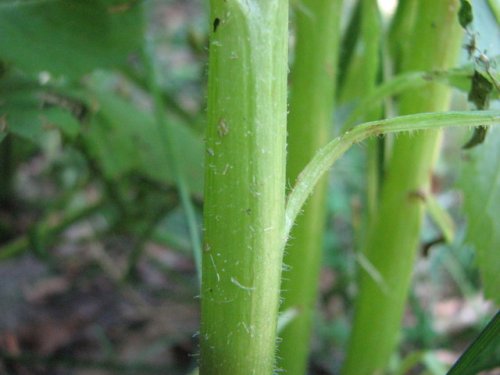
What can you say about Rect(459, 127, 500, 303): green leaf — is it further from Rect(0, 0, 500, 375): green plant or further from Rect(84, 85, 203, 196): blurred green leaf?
Rect(84, 85, 203, 196): blurred green leaf

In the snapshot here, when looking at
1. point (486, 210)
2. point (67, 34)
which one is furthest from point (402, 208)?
point (67, 34)

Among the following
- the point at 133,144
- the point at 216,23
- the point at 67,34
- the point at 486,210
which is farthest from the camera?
the point at 133,144

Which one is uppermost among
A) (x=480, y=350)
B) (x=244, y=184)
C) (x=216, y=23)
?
(x=216, y=23)

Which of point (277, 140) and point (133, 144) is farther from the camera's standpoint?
point (133, 144)

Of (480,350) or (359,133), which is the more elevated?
(359,133)

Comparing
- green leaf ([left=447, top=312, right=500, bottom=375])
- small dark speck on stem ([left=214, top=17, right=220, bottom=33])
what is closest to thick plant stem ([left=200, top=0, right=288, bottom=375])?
small dark speck on stem ([left=214, top=17, right=220, bottom=33])

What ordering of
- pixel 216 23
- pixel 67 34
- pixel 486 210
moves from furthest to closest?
1. pixel 67 34
2. pixel 486 210
3. pixel 216 23

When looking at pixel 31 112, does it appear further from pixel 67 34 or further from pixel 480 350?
pixel 480 350
